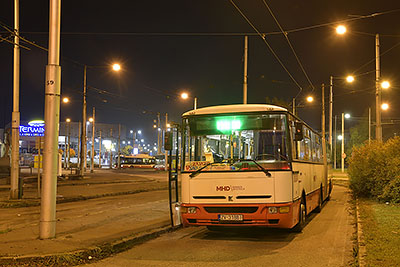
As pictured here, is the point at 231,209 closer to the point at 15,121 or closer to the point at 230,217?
the point at 230,217

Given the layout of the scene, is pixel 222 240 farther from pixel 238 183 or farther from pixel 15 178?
pixel 15 178

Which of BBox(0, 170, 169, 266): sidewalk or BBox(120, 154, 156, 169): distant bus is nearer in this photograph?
BBox(0, 170, 169, 266): sidewalk

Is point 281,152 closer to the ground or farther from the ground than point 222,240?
farther from the ground

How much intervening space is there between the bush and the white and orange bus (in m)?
7.01

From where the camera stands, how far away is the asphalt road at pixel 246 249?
8.02m

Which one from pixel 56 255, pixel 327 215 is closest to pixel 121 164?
pixel 327 215

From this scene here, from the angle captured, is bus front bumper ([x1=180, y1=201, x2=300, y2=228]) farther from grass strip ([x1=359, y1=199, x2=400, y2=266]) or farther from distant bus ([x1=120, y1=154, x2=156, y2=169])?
distant bus ([x1=120, y1=154, x2=156, y2=169])

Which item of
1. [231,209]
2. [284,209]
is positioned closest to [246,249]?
[231,209]

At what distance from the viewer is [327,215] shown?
594 inches

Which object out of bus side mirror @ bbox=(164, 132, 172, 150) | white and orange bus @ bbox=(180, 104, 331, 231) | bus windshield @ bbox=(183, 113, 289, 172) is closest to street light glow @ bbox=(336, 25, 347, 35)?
white and orange bus @ bbox=(180, 104, 331, 231)

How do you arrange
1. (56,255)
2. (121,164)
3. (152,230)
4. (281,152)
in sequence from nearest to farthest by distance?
1. (56,255)
2. (281,152)
3. (152,230)
4. (121,164)

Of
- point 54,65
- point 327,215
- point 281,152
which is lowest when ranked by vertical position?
point 327,215

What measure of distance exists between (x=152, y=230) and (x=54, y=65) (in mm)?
4521

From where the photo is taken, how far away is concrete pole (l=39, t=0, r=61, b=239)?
927 cm
